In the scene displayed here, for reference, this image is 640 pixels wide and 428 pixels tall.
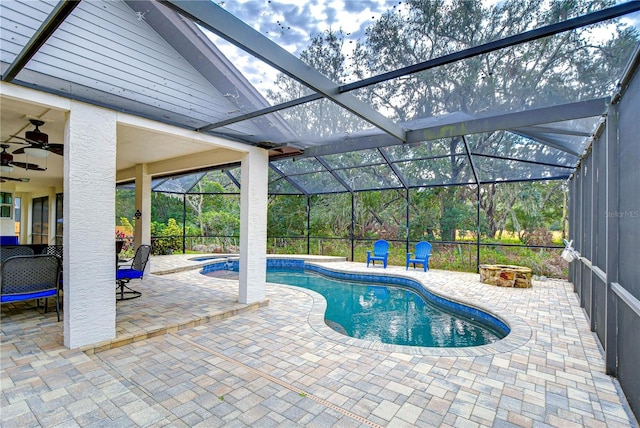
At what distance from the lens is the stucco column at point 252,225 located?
16.3 ft

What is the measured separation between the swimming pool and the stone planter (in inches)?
65.1

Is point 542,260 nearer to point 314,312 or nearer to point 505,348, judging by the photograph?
point 505,348

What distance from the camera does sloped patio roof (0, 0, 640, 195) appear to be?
225cm

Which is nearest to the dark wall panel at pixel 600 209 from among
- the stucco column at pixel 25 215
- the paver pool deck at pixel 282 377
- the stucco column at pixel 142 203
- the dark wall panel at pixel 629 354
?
the dark wall panel at pixel 629 354

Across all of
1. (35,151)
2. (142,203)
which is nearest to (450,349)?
(35,151)

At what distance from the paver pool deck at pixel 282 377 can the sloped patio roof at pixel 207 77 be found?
254cm

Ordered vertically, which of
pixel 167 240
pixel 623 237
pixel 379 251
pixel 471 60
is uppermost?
pixel 471 60

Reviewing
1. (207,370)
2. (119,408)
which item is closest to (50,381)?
(119,408)

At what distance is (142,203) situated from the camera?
25.8ft

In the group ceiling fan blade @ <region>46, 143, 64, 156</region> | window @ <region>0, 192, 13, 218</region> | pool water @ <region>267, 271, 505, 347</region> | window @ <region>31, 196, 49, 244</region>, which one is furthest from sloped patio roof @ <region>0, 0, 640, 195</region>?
window @ <region>31, 196, 49, 244</region>

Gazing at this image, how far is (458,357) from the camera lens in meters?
3.33

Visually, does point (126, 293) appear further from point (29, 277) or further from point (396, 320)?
point (396, 320)

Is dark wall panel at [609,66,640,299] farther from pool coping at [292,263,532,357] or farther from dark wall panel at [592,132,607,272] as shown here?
pool coping at [292,263,532,357]

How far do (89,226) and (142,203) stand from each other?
5011 millimetres
